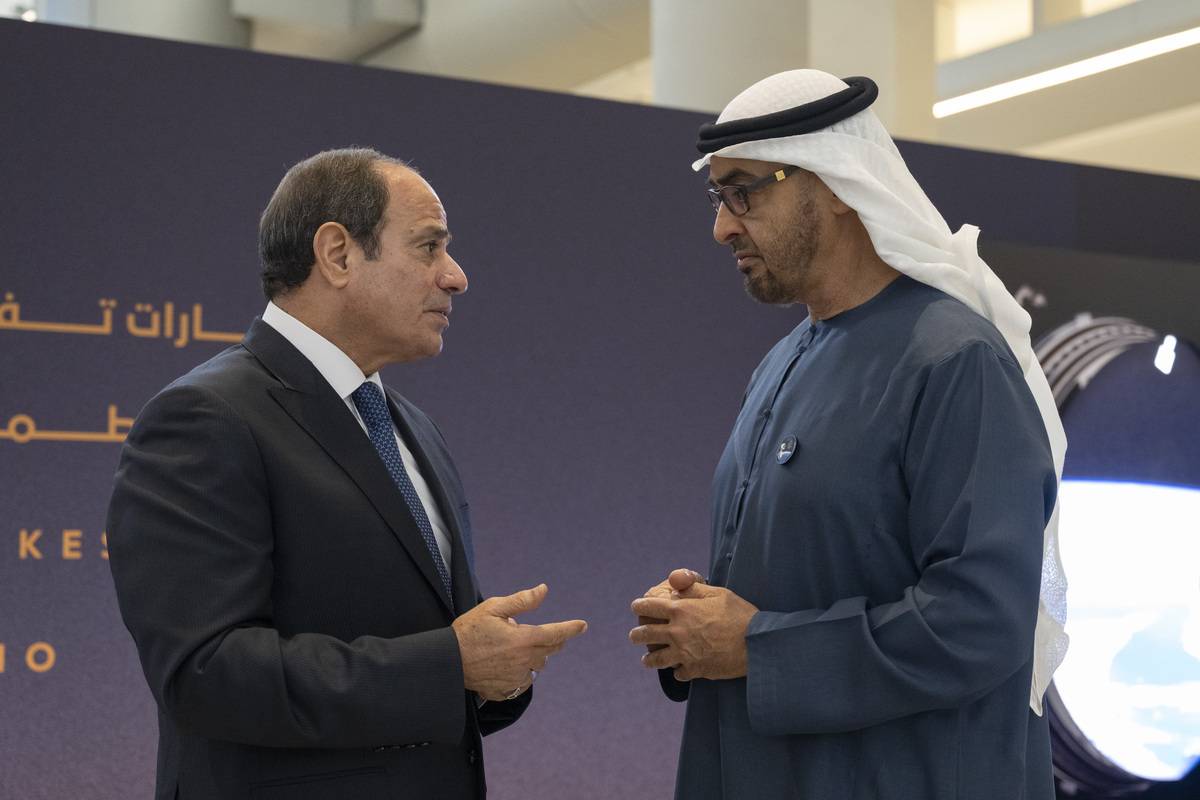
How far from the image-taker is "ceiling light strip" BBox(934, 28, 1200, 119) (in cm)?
749

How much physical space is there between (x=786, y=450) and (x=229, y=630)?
895 mm

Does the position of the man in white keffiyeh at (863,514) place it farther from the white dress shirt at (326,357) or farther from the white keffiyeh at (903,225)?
the white dress shirt at (326,357)

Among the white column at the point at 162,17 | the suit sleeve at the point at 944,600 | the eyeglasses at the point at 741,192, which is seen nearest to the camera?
the suit sleeve at the point at 944,600

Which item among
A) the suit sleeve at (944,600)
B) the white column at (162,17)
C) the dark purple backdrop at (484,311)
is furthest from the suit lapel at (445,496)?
the white column at (162,17)

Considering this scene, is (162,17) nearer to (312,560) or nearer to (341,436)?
(341,436)

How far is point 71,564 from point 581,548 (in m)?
1.51

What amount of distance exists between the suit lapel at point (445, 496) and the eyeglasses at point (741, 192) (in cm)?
65

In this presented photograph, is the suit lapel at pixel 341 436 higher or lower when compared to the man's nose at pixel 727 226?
lower

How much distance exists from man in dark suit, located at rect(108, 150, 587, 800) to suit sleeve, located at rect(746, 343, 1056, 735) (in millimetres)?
340

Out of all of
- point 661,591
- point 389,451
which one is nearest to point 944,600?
point 661,591

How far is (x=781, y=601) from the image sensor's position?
2.16 metres

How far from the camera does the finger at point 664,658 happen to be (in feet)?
6.97

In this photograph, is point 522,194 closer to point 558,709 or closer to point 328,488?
point 558,709

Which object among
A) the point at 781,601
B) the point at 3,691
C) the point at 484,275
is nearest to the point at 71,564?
the point at 3,691
